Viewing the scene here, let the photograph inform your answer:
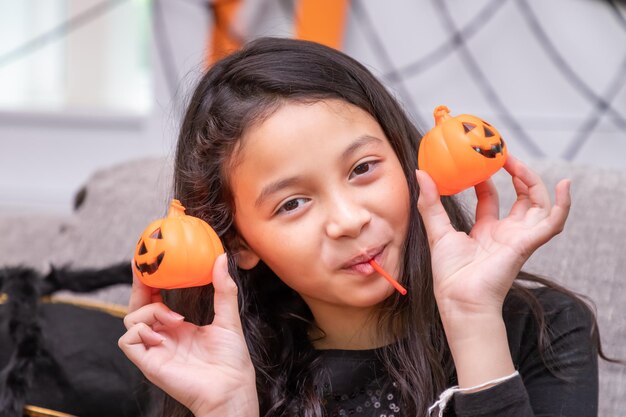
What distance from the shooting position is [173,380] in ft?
3.21

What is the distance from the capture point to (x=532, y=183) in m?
0.91

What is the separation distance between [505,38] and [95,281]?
1137mm

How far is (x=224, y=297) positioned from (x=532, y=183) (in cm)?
40

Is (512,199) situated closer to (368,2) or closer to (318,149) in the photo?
(318,149)

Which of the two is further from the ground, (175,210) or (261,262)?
(175,210)

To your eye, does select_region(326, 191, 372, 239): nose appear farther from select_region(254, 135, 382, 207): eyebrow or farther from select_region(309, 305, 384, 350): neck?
select_region(309, 305, 384, 350): neck

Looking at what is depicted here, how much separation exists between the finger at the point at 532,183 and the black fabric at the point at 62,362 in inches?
27.3

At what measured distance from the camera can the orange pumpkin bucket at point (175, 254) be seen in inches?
35.0

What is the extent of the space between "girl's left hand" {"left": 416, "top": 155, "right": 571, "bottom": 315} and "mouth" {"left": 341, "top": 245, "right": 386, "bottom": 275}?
0.07 meters

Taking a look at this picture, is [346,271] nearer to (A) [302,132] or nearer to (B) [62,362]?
(A) [302,132]

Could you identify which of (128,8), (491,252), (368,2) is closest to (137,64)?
(128,8)

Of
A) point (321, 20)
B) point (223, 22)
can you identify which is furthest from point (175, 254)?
point (223, 22)

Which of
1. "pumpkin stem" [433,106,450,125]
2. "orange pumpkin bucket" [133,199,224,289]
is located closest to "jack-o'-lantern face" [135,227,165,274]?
"orange pumpkin bucket" [133,199,224,289]

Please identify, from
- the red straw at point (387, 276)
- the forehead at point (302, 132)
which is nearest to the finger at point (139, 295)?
the forehead at point (302, 132)
